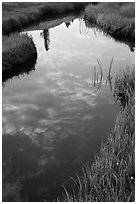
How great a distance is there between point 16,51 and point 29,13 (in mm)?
13220

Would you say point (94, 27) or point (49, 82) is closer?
point (49, 82)

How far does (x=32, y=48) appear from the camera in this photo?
18.3 metres

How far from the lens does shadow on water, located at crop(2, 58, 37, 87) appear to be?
1529 cm

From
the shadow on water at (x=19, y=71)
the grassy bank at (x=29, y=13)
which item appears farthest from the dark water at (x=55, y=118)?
the grassy bank at (x=29, y=13)

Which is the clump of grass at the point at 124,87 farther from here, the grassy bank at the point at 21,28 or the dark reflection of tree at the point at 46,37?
the dark reflection of tree at the point at 46,37

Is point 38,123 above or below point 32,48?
below

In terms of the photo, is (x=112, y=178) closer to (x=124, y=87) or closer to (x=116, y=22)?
(x=124, y=87)

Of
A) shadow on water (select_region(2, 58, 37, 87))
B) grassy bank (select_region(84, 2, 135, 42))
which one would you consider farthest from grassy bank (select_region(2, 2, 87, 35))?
shadow on water (select_region(2, 58, 37, 87))

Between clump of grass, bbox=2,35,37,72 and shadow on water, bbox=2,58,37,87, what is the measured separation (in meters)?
0.19

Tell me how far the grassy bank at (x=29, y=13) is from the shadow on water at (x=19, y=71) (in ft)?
21.0

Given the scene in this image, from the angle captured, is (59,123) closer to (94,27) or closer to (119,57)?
(119,57)

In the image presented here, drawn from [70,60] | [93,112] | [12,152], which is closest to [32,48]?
[70,60]

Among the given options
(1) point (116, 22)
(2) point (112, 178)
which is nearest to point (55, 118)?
(2) point (112, 178)

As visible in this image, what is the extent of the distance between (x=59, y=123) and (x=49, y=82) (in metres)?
4.73
